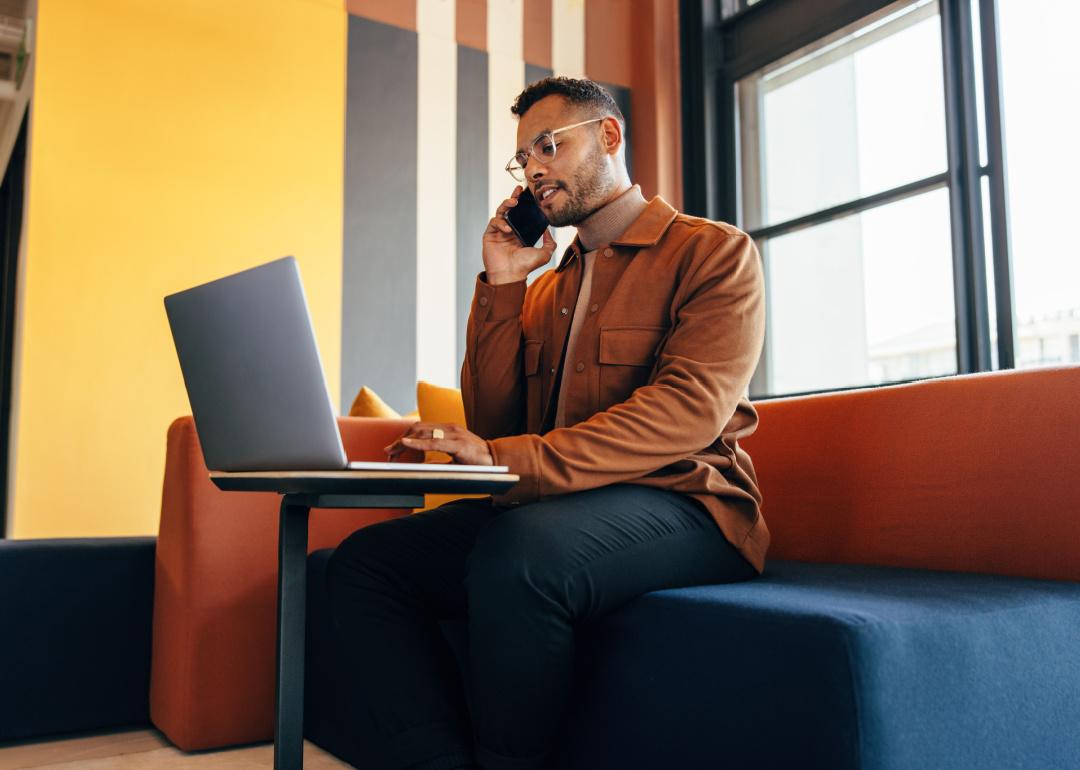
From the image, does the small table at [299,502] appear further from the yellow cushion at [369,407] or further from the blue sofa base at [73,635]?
the yellow cushion at [369,407]

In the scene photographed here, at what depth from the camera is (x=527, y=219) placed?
1.87 metres

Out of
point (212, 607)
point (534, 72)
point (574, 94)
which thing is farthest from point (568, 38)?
point (212, 607)

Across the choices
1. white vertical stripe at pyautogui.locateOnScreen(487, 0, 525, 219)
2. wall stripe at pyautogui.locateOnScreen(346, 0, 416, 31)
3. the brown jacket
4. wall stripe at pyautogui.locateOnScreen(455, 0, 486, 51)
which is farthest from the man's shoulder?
wall stripe at pyautogui.locateOnScreen(455, 0, 486, 51)

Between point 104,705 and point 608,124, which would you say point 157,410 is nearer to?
point 104,705

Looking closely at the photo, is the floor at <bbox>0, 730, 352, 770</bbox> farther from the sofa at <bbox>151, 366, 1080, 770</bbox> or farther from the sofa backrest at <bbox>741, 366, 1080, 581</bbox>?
the sofa backrest at <bbox>741, 366, 1080, 581</bbox>

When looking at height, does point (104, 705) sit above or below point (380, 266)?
below

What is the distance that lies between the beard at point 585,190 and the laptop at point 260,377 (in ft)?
2.36

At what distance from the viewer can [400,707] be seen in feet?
4.49

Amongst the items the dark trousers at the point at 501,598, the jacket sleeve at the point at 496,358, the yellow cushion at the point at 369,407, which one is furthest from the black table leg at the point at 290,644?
the yellow cushion at the point at 369,407

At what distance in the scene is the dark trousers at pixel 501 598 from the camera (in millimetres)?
1268

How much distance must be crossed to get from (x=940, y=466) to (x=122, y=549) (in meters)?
1.80

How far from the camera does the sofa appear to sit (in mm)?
1080

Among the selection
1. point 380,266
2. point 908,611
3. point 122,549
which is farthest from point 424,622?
point 380,266

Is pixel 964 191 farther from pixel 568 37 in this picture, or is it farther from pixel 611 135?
pixel 611 135
